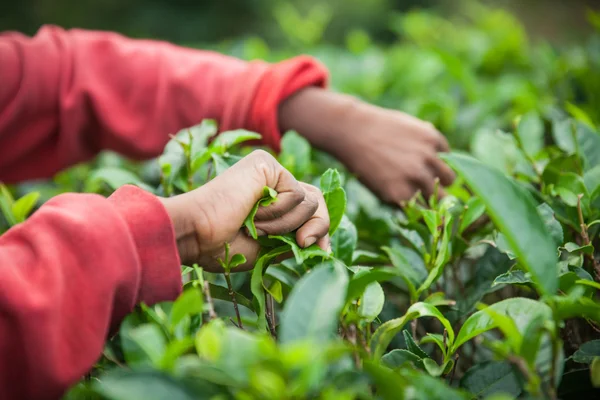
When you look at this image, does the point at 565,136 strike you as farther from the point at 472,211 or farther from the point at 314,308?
the point at 314,308

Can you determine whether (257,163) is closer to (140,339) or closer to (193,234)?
(193,234)

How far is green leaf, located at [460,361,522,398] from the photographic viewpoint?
0.75 m

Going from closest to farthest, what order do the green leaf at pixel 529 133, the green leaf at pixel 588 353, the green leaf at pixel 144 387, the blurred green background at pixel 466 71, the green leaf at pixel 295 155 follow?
the green leaf at pixel 144 387 → the green leaf at pixel 588 353 → the green leaf at pixel 295 155 → the green leaf at pixel 529 133 → the blurred green background at pixel 466 71

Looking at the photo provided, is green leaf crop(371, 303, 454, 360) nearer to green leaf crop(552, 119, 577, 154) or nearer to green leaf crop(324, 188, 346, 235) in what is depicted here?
green leaf crop(324, 188, 346, 235)

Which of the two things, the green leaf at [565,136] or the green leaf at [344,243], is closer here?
the green leaf at [344,243]

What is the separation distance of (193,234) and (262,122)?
0.64m

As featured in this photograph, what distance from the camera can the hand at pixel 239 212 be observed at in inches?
29.3

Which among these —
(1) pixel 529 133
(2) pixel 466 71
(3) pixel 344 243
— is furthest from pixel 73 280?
(2) pixel 466 71

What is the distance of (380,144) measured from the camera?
125 centimetres

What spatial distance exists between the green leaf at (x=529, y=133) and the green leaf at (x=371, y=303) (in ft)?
1.81

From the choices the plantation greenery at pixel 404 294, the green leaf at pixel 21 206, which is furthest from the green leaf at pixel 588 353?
the green leaf at pixel 21 206

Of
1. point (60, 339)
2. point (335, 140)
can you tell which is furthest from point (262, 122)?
point (60, 339)

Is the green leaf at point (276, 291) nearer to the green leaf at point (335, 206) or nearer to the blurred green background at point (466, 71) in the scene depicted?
the green leaf at point (335, 206)

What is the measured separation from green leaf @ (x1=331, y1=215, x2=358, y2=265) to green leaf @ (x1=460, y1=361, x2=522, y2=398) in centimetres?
23
